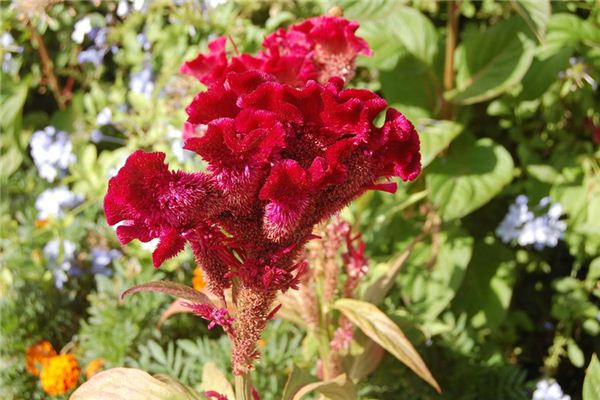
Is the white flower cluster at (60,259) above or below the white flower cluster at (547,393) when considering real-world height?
above

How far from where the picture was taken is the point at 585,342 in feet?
7.50

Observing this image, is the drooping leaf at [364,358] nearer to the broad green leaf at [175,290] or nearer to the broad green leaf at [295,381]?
the broad green leaf at [295,381]

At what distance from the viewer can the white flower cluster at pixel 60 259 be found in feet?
6.82

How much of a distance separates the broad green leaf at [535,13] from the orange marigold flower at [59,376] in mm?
1306

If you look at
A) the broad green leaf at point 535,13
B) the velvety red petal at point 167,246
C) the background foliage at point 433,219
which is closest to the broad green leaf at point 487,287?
the background foliage at point 433,219

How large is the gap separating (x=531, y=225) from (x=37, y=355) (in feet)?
4.51

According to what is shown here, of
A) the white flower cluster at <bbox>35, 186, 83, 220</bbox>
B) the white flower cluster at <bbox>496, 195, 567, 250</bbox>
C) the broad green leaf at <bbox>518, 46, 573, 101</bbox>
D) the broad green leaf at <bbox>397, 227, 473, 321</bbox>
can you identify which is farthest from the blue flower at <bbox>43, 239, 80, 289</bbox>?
the broad green leaf at <bbox>518, 46, 573, 101</bbox>

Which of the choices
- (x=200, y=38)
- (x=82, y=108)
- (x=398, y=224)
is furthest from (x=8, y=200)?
(x=398, y=224)

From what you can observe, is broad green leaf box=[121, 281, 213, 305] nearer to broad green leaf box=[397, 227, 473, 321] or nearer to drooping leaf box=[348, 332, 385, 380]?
drooping leaf box=[348, 332, 385, 380]

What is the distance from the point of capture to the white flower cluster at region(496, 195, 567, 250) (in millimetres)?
1987

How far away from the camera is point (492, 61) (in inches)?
77.4

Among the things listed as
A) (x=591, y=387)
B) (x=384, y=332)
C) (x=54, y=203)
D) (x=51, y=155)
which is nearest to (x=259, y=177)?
(x=384, y=332)

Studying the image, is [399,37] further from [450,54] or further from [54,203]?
[54,203]

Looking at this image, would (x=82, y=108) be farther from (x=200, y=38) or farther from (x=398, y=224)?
(x=398, y=224)
